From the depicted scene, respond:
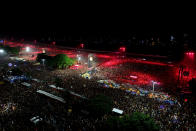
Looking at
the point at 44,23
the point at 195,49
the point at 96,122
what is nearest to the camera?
the point at 96,122

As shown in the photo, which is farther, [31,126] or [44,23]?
[44,23]

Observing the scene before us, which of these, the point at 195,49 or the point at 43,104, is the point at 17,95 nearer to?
the point at 43,104

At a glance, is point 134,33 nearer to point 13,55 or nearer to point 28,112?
point 13,55

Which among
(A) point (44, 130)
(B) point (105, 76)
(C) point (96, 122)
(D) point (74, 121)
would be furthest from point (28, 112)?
(B) point (105, 76)

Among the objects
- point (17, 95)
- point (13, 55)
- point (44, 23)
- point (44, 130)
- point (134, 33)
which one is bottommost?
point (44, 130)

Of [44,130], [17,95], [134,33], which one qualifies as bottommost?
[44,130]

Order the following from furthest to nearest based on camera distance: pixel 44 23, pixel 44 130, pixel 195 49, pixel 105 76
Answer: pixel 44 23, pixel 195 49, pixel 105 76, pixel 44 130

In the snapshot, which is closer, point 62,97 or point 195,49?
point 62,97

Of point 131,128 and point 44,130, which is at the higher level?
point 131,128

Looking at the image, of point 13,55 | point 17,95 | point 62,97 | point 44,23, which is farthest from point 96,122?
point 44,23
